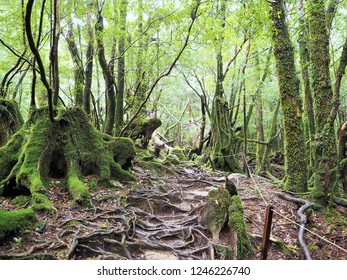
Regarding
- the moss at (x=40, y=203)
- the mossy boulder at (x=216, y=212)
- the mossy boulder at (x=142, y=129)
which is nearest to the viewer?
the moss at (x=40, y=203)

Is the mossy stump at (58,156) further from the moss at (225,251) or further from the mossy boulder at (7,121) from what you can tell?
the moss at (225,251)

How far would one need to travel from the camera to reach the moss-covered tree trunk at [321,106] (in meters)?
5.66

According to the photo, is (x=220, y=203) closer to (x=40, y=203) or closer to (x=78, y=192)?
(x=78, y=192)

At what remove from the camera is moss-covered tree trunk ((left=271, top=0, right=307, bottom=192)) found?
6.58 metres

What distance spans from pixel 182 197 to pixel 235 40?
924 centimetres

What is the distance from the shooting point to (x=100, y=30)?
905 cm

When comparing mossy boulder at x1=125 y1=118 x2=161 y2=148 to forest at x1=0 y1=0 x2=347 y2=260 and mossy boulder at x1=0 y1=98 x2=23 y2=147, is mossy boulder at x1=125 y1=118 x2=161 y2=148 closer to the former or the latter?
forest at x1=0 y1=0 x2=347 y2=260

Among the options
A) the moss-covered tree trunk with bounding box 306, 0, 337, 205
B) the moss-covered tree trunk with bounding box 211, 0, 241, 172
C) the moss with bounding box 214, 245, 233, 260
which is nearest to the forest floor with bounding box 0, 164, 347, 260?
the moss with bounding box 214, 245, 233, 260

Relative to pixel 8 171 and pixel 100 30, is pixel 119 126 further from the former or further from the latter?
pixel 8 171

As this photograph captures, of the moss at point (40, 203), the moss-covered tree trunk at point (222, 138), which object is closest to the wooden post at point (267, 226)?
the moss at point (40, 203)

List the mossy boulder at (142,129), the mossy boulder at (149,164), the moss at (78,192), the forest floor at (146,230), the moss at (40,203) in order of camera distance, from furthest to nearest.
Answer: the mossy boulder at (142,129) → the mossy boulder at (149,164) → the moss at (78,192) → the moss at (40,203) → the forest floor at (146,230)

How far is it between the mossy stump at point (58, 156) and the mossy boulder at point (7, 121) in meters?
1.49

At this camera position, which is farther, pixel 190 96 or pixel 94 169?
pixel 190 96

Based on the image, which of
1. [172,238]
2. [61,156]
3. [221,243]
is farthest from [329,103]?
[61,156]
